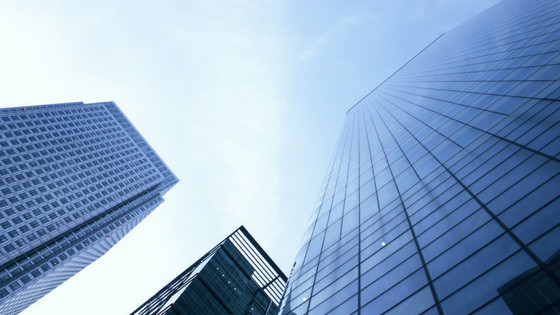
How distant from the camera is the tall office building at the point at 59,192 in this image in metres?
90.6

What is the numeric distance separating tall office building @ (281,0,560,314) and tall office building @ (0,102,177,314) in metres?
94.8

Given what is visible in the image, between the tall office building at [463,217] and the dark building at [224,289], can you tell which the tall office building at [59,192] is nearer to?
the dark building at [224,289]

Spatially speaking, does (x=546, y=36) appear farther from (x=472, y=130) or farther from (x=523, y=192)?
(x=523, y=192)

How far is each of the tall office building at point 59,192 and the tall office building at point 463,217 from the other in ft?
311

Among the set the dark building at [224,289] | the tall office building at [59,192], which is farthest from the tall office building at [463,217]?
the tall office building at [59,192]

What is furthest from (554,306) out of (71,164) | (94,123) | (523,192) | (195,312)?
(94,123)

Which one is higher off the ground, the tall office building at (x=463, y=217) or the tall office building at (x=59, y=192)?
the tall office building at (x=59, y=192)

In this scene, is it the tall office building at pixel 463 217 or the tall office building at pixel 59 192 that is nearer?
the tall office building at pixel 463 217

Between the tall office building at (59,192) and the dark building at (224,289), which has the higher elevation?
the tall office building at (59,192)

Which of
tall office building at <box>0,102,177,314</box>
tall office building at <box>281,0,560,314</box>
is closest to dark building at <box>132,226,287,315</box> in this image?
tall office building at <box>281,0,560,314</box>

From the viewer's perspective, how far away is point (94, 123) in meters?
144

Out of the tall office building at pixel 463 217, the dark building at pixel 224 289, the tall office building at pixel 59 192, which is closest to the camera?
the tall office building at pixel 463 217

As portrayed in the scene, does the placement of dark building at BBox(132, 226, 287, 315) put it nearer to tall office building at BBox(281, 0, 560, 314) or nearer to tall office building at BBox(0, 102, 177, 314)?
tall office building at BBox(281, 0, 560, 314)

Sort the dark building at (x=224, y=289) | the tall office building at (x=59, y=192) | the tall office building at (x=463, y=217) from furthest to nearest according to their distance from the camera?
1. the tall office building at (x=59, y=192)
2. the dark building at (x=224, y=289)
3. the tall office building at (x=463, y=217)
